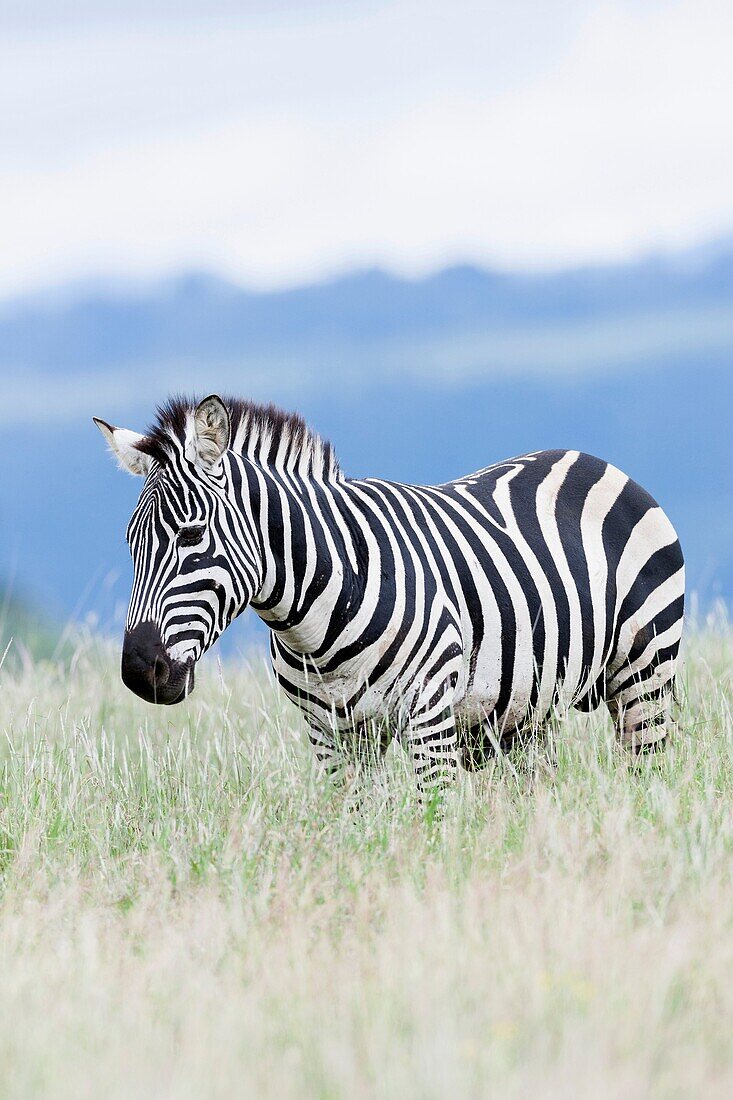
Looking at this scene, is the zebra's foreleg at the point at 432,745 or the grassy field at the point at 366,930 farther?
the zebra's foreleg at the point at 432,745

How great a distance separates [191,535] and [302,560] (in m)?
0.52

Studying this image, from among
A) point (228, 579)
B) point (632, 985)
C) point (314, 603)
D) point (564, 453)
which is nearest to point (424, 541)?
point (314, 603)

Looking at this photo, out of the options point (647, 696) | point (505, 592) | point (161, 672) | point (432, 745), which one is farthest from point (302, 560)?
point (647, 696)

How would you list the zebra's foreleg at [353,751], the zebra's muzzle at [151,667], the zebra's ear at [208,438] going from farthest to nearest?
the zebra's foreleg at [353,751] → the zebra's ear at [208,438] → the zebra's muzzle at [151,667]

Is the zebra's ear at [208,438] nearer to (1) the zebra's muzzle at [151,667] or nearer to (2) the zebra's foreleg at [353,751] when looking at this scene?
(1) the zebra's muzzle at [151,667]

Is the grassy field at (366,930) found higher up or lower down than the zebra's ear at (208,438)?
lower down

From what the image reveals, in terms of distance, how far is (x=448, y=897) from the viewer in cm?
383

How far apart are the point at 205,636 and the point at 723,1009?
2222 mm

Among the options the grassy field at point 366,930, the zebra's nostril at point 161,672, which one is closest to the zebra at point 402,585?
the zebra's nostril at point 161,672

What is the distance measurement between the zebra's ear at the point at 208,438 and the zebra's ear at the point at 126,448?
0.73 feet

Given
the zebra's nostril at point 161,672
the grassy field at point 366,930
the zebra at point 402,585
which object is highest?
the zebra at point 402,585

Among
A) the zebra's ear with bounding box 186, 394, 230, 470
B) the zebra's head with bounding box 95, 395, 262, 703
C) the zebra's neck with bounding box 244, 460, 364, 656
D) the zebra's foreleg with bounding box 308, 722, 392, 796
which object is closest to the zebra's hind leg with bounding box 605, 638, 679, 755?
the zebra's foreleg with bounding box 308, 722, 392, 796

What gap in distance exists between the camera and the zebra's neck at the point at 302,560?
4.65m

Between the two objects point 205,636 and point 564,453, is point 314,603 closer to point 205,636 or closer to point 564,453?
point 205,636
